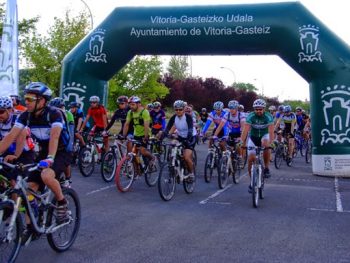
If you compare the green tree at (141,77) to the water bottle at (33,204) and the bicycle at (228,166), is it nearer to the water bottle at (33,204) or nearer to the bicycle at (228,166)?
the bicycle at (228,166)

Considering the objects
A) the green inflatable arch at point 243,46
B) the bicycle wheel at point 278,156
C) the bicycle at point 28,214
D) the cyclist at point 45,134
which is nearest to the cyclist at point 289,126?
the bicycle wheel at point 278,156

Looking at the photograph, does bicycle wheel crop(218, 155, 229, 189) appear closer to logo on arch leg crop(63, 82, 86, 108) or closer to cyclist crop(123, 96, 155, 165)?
cyclist crop(123, 96, 155, 165)

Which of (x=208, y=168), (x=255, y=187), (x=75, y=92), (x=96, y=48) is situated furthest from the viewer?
(x=75, y=92)

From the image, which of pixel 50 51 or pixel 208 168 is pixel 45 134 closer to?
pixel 208 168

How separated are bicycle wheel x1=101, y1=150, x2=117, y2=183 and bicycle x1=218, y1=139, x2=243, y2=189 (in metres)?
2.53

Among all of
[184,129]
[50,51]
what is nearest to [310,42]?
[184,129]

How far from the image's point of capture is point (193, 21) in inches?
563

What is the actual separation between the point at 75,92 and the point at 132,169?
5.59 meters

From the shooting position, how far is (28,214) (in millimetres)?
5199

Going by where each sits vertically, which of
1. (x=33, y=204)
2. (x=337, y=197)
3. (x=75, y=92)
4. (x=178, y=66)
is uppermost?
(x=178, y=66)

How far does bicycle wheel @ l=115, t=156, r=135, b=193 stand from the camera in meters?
10.4

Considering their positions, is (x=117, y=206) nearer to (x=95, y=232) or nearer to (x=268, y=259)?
(x=95, y=232)

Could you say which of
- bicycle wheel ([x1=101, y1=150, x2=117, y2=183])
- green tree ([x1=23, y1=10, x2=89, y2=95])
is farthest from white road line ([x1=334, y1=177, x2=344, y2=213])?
green tree ([x1=23, y1=10, x2=89, y2=95])

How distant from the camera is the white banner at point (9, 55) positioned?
47.0 feet
